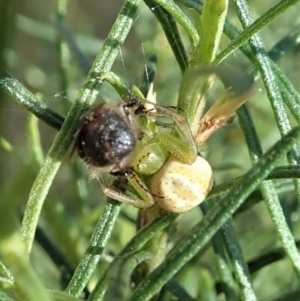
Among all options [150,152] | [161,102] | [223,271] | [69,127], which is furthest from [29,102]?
[161,102]

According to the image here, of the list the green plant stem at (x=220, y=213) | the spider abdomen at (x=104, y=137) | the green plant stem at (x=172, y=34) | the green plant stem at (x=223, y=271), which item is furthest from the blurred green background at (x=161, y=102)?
the green plant stem at (x=220, y=213)

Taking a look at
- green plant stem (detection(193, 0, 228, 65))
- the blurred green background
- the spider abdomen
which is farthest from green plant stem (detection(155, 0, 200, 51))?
the blurred green background

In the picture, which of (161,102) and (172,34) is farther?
(161,102)

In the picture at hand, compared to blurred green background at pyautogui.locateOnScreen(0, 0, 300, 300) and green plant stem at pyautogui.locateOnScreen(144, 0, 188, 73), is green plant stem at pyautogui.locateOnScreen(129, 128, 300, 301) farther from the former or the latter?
blurred green background at pyautogui.locateOnScreen(0, 0, 300, 300)

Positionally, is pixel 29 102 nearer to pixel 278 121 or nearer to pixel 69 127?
pixel 69 127

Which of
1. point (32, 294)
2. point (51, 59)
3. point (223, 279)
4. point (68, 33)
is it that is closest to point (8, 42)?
point (32, 294)

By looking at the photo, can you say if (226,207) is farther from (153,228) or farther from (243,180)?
(153,228)
